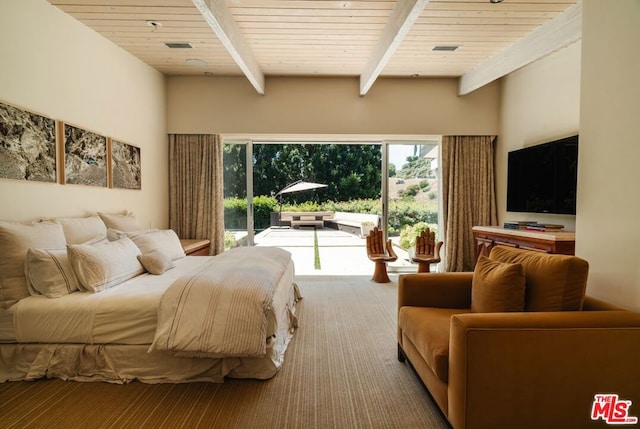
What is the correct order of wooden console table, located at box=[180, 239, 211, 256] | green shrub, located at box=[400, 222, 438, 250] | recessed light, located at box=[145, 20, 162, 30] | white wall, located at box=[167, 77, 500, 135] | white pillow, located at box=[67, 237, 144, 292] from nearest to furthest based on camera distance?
white pillow, located at box=[67, 237, 144, 292] < recessed light, located at box=[145, 20, 162, 30] < wooden console table, located at box=[180, 239, 211, 256] < white wall, located at box=[167, 77, 500, 135] < green shrub, located at box=[400, 222, 438, 250]

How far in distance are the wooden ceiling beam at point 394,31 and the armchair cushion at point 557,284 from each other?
6.79 ft

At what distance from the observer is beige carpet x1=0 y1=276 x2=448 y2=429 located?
1756 mm

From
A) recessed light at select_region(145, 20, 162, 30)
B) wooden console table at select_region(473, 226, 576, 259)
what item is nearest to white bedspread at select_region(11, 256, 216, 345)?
recessed light at select_region(145, 20, 162, 30)

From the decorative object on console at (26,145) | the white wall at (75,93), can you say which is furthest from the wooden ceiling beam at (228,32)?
the decorative object on console at (26,145)

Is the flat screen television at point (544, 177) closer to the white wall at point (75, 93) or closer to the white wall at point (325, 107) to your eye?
the white wall at point (325, 107)

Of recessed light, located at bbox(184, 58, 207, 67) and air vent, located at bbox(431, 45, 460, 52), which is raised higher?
air vent, located at bbox(431, 45, 460, 52)

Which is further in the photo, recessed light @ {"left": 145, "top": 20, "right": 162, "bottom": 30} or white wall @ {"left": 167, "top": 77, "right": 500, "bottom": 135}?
white wall @ {"left": 167, "top": 77, "right": 500, "bottom": 135}

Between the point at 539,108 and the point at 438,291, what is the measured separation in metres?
3.27

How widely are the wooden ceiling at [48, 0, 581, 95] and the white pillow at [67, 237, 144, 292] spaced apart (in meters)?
2.00

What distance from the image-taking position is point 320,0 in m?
2.95

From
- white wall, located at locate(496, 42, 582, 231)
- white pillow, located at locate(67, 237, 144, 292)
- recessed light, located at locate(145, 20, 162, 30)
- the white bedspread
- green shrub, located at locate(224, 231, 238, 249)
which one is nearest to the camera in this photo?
the white bedspread

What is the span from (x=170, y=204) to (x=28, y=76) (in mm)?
2583

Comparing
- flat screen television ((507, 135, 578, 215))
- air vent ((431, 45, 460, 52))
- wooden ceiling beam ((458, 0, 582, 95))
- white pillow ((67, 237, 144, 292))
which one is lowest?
white pillow ((67, 237, 144, 292))

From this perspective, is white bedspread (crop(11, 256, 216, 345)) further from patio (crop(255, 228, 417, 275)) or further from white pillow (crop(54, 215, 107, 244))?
patio (crop(255, 228, 417, 275))
